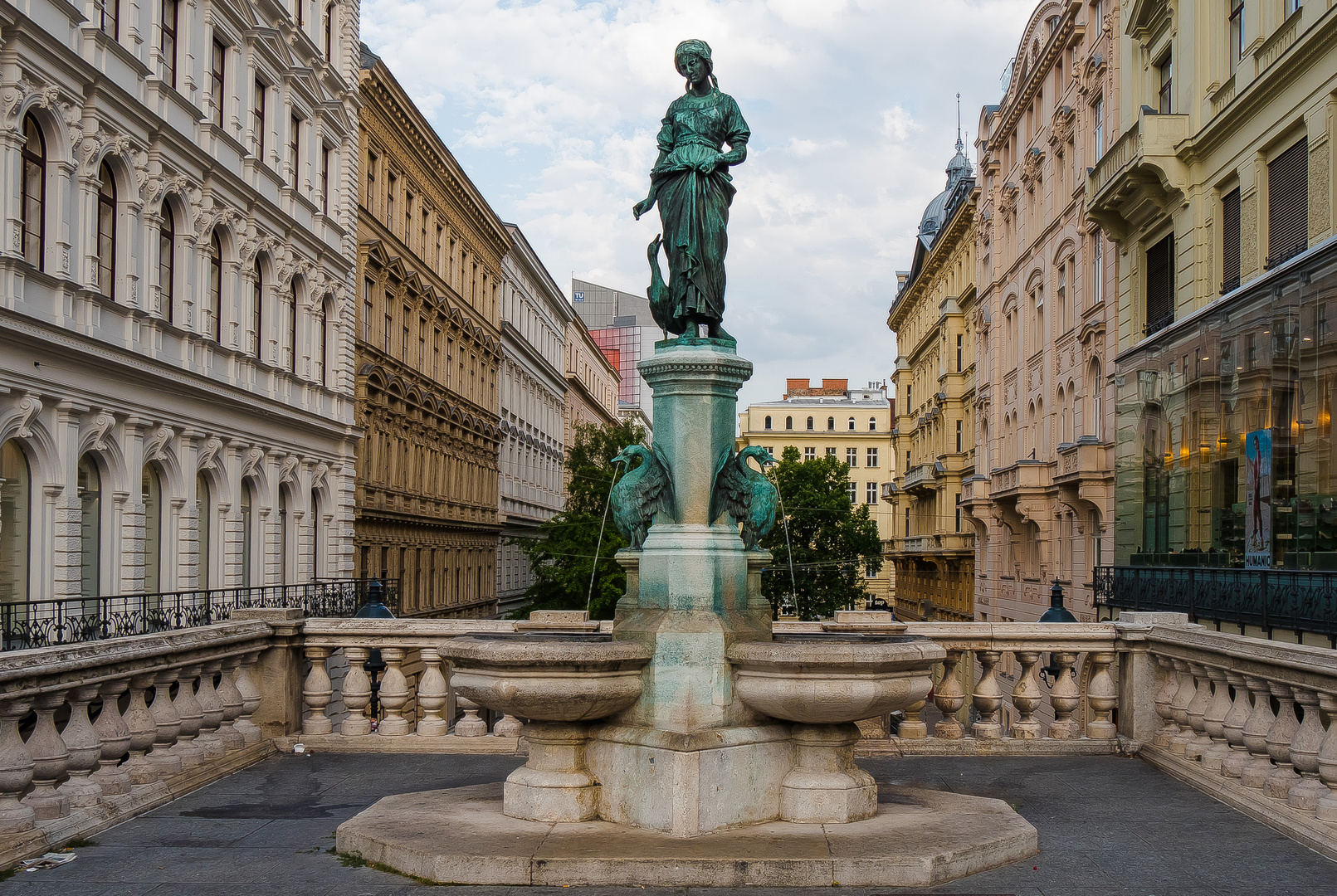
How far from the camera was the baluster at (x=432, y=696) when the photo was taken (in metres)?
10.0

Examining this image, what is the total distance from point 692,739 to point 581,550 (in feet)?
133

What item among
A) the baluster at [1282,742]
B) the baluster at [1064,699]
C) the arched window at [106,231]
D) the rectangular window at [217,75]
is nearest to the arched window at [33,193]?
the arched window at [106,231]

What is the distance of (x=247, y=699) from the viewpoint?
9695 millimetres

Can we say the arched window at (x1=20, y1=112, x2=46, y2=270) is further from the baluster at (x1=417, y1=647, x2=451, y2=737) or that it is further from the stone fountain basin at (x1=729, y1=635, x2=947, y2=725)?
the stone fountain basin at (x1=729, y1=635, x2=947, y2=725)

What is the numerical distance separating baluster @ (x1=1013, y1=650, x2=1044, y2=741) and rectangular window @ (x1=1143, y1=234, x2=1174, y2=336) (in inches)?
695

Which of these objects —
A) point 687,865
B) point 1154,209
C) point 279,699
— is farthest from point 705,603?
point 1154,209

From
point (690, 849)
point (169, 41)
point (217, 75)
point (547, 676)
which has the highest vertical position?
point (217, 75)

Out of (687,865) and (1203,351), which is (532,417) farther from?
(687,865)

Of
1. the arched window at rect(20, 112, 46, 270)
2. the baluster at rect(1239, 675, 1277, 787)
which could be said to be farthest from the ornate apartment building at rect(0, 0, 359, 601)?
the baluster at rect(1239, 675, 1277, 787)

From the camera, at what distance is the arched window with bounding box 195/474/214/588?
27.5 meters

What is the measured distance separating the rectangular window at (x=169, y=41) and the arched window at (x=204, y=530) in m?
7.85

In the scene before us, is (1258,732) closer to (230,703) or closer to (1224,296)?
(230,703)

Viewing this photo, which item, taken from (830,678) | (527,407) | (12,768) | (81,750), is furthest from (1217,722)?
(527,407)

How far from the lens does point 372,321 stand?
1578 inches
